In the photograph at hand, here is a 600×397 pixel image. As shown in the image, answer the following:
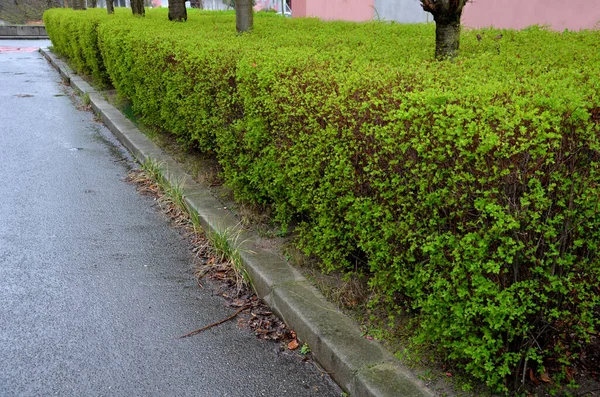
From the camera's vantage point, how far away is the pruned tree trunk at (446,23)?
4484mm

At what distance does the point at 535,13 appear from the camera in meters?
8.71

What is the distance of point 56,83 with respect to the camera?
45.9 feet

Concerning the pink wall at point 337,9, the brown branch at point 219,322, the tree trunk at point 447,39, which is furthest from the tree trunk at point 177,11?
the brown branch at point 219,322

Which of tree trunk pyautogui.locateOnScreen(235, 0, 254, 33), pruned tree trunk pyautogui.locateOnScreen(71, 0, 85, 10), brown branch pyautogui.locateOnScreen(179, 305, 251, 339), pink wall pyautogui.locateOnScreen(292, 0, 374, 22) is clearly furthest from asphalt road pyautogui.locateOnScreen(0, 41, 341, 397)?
pruned tree trunk pyautogui.locateOnScreen(71, 0, 85, 10)

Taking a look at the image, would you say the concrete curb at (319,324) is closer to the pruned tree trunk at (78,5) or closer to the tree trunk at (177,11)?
the tree trunk at (177,11)

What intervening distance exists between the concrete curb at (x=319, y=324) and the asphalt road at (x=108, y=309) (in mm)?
171

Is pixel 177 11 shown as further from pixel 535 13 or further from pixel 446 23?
pixel 446 23

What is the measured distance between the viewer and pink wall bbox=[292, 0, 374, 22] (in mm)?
14398

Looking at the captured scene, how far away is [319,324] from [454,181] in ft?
4.04

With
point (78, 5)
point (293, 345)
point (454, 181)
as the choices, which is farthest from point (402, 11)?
point (78, 5)

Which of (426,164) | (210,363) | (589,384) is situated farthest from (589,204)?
(210,363)

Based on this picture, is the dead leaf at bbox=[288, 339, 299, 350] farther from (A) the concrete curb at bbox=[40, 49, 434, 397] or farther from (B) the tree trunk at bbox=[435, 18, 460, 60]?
(B) the tree trunk at bbox=[435, 18, 460, 60]

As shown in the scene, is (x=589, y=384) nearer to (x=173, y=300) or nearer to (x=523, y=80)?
(x=523, y=80)

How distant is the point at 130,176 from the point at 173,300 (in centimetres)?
313
